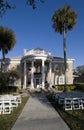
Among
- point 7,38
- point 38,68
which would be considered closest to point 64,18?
point 7,38

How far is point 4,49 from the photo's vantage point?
46906 millimetres

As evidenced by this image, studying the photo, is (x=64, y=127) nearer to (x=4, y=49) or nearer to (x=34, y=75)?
(x=4, y=49)

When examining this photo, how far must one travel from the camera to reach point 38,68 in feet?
174

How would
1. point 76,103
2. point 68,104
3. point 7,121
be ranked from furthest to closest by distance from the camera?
point 68,104, point 76,103, point 7,121

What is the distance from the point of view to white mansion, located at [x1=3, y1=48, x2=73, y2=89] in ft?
161

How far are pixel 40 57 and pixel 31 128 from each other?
38.4 m

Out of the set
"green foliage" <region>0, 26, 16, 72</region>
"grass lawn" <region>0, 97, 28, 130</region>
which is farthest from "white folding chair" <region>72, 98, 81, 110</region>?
"green foliage" <region>0, 26, 16, 72</region>

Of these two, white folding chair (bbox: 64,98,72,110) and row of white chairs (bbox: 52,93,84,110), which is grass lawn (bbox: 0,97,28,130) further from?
row of white chairs (bbox: 52,93,84,110)

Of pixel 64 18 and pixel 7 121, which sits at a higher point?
pixel 64 18

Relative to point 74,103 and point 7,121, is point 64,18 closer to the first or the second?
point 74,103

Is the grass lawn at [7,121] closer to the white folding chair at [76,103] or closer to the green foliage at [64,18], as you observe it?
the white folding chair at [76,103]

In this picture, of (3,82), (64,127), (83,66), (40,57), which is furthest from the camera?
(83,66)

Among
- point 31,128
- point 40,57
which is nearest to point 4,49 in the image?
point 40,57

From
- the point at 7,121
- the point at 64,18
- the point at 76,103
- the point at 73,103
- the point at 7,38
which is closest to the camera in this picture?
the point at 7,121
